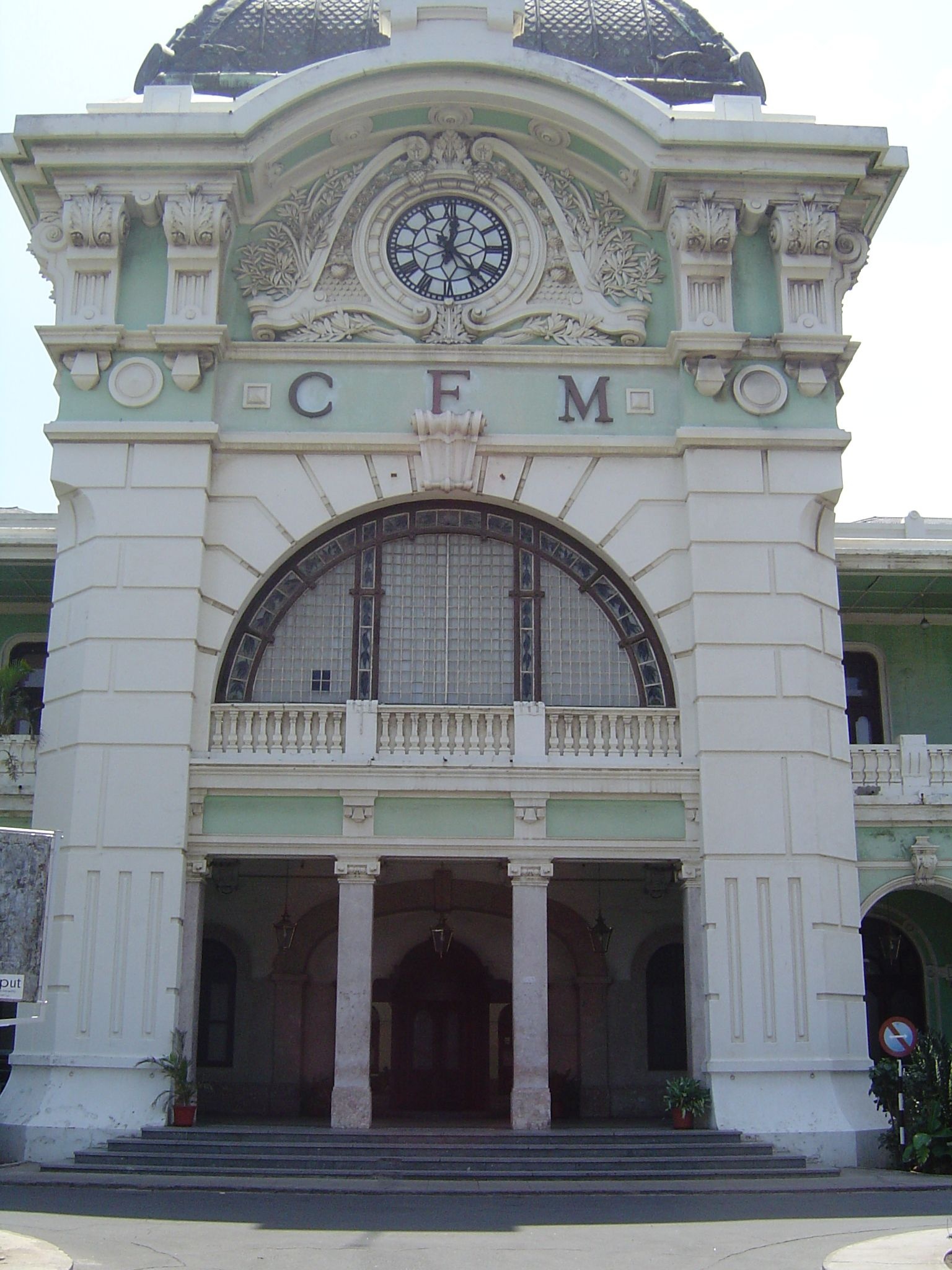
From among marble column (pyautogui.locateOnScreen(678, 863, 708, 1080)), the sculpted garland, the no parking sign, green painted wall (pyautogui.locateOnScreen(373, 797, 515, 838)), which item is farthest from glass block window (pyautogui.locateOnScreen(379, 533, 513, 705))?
the no parking sign

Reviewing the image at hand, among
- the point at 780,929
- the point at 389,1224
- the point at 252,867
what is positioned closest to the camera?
the point at 389,1224

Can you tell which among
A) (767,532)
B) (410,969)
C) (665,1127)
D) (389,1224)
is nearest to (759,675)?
(767,532)

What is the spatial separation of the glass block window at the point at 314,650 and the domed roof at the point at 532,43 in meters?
10.4

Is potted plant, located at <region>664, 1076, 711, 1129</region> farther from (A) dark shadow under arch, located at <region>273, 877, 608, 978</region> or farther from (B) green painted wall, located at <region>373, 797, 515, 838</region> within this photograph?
(A) dark shadow under arch, located at <region>273, 877, 608, 978</region>

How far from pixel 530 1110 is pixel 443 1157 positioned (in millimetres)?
2169

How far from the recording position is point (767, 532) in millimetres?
22562

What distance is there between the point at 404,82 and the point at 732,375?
702 centimetres

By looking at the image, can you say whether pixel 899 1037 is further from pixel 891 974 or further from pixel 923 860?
pixel 891 974

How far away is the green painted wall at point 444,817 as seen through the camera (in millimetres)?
21594

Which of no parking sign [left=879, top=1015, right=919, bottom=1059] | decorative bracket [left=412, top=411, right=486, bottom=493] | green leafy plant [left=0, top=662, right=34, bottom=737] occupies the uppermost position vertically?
decorative bracket [left=412, top=411, right=486, bottom=493]

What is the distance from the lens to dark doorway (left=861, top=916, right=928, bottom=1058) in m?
25.5

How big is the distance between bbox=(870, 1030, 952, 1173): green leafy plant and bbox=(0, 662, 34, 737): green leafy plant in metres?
14.5

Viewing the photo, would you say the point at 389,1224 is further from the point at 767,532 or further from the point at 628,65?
the point at 628,65

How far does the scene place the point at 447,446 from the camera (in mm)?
23047
